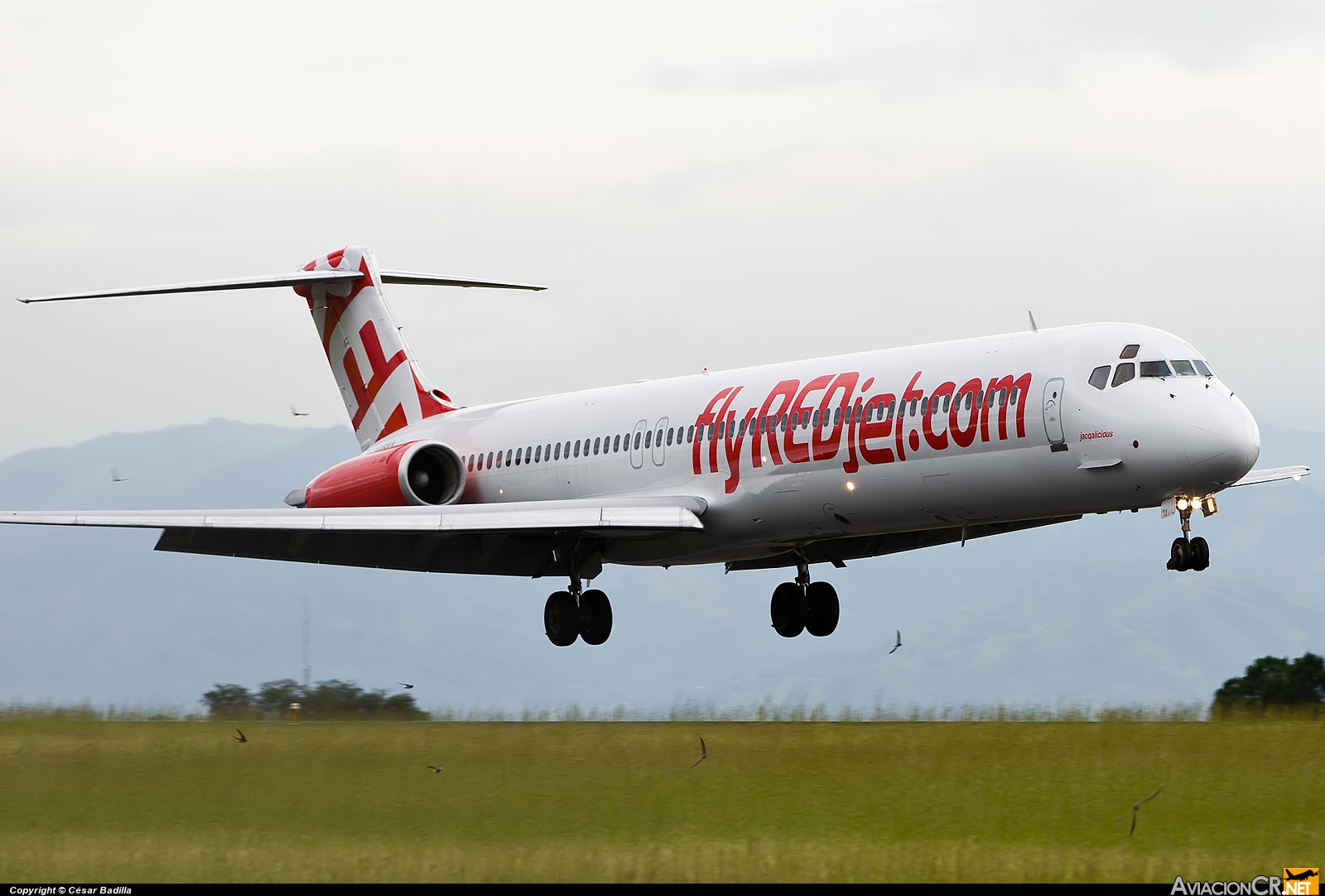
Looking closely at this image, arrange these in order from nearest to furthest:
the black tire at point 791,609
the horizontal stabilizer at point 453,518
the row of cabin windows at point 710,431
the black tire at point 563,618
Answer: the row of cabin windows at point 710,431 → the horizontal stabilizer at point 453,518 → the black tire at point 563,618 → the black tire at point 791,609

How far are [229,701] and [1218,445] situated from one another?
13673 millimetres

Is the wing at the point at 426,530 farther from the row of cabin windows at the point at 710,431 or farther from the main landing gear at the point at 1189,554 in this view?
the main landing gear at the point at 1189,554

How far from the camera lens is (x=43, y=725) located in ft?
76.0

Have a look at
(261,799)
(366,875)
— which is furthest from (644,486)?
(366,875)

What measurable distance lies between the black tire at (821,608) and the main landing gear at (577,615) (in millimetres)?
3460

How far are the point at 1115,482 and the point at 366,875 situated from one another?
11909 millimetres

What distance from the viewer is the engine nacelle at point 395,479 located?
3105cm

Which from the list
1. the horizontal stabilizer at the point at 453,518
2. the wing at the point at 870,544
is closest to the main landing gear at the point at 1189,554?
the wing at the point at 870,544

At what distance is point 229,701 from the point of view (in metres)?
25.3

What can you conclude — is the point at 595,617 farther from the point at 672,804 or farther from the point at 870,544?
the point at 672,804

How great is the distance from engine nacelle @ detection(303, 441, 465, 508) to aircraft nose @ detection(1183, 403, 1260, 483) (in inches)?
557

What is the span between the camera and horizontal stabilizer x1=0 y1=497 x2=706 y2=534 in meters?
26.4

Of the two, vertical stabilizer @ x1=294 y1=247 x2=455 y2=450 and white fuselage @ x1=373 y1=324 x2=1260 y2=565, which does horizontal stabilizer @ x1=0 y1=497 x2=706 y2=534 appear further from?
vertical stabilizer @ x1=294 y1=247 x2=455 y2=450

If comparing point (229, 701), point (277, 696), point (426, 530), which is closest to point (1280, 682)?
point (426, 530)
